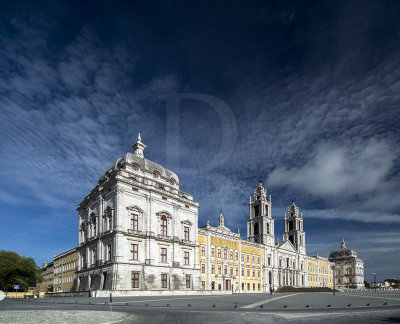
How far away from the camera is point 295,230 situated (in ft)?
317

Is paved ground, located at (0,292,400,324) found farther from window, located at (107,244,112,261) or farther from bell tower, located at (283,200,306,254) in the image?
bell tower, located at (283,200,306,254)

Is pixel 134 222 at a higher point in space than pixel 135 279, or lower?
higher

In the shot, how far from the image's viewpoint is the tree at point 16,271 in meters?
58.4

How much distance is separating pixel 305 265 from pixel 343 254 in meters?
49.0

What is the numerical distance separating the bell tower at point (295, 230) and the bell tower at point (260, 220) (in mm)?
17304

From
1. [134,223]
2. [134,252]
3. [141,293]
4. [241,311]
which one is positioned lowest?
[141,293]

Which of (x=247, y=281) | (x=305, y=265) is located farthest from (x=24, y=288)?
(x=305, y=265)

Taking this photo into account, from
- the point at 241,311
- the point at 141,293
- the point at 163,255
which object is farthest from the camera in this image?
the point at 163,255

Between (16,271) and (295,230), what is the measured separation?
71.2 meters

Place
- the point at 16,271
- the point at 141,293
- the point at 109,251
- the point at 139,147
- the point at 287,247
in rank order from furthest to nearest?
the point at 287,247
the point at 16,271
the point at 139,147
the point at 109,251
the point at 141,293

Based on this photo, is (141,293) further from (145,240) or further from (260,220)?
(260,220)

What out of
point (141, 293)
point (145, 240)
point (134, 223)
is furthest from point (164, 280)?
point (134, 223)

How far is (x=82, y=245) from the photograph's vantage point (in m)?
46.9

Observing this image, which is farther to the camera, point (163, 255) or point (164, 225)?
point (164, 225)
